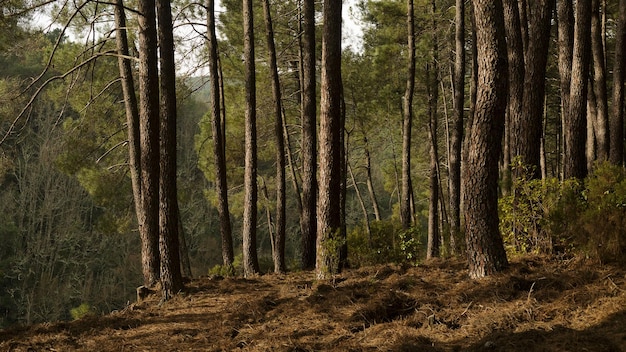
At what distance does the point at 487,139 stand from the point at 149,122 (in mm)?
4749

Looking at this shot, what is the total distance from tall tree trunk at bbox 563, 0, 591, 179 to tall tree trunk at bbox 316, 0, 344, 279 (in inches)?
153

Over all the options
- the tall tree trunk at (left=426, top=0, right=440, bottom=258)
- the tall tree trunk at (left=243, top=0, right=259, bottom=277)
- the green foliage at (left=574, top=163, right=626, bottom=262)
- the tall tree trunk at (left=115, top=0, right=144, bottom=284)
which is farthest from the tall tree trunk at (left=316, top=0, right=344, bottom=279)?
the tall tree trunk at (left=426, top=0, right=440, bottom=258)

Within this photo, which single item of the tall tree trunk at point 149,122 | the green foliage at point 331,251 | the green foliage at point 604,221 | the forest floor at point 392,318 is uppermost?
the tall tree trunk at point 149,122

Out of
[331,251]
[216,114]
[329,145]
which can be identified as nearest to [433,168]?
[216,114]

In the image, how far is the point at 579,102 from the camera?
905 centimetres

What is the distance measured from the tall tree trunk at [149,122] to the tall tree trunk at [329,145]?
246cm

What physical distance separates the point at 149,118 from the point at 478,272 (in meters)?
4.99

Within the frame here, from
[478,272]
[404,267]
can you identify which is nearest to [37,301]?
[404,267]

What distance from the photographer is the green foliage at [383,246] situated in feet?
31.6

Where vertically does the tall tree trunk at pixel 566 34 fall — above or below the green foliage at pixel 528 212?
above

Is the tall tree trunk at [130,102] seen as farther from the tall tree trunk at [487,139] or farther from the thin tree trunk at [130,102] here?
the tall tree trunk at [487,139]

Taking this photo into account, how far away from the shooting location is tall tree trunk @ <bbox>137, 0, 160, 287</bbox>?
7.85 metres

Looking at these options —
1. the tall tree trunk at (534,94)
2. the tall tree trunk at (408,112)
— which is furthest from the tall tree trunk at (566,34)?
the tall tree trunk at (408,112)

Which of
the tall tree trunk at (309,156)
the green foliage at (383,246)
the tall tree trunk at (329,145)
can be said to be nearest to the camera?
the tall tree trunk at (329,145)
